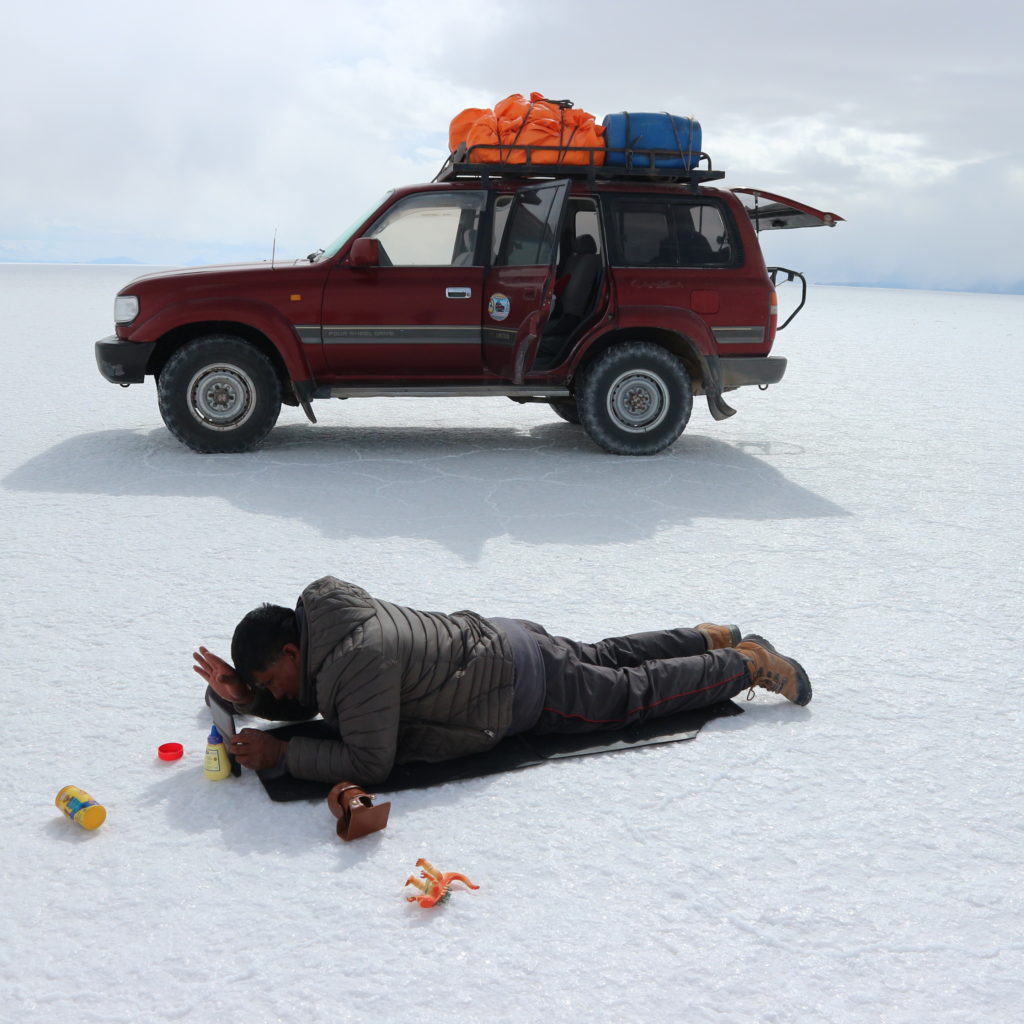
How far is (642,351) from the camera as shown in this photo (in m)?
8.14

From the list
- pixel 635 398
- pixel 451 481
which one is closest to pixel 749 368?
pixel 635 398

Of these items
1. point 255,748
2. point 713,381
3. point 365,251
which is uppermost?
point 365,251

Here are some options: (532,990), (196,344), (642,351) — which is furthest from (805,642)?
(196,344)

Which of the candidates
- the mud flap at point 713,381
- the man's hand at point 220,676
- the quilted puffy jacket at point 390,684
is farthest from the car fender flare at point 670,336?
the man's hand at point 220,676

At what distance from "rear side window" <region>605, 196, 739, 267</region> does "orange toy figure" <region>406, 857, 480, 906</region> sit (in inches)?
237

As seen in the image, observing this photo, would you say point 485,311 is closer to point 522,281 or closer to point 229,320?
point 522,281

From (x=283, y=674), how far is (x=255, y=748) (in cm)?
25

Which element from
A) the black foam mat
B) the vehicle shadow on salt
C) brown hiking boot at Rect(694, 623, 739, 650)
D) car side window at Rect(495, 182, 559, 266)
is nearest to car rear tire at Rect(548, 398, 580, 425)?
the vehicle shadow on salt

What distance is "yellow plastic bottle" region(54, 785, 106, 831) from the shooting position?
3062 mm

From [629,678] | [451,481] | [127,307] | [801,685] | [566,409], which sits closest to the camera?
[629,678]

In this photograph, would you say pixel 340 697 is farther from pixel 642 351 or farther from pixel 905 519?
pixel 642 351

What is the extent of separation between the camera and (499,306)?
26.2ft

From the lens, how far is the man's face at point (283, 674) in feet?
10.8

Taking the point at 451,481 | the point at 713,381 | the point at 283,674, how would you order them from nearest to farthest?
the point at 283,674 → the point at 451,481 → the point at 713,381
